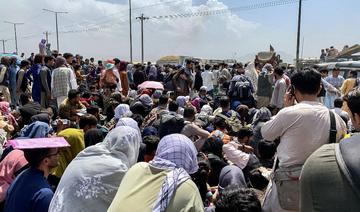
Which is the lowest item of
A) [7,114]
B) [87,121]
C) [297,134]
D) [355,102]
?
[7,114]

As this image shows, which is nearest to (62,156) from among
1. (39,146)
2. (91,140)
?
(91,140)

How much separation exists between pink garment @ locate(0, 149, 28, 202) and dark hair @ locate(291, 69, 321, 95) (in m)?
2.49

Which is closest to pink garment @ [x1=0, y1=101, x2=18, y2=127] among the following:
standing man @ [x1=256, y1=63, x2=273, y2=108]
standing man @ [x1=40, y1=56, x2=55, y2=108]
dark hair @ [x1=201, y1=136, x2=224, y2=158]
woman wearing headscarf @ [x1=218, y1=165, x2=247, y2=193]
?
standing man @ [x1=40, y1=56, x2=55, y2=108]

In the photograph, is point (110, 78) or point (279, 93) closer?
point (279, 93)

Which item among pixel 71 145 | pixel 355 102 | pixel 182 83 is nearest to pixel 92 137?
pixel 71 145

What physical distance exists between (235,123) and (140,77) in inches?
359

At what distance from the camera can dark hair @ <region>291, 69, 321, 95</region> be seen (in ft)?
9.39

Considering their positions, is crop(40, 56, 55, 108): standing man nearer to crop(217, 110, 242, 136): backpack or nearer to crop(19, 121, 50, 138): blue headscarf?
crop(217, 110, 242, 136): backpack

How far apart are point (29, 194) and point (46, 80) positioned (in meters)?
6.62

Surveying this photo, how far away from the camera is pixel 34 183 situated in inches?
110

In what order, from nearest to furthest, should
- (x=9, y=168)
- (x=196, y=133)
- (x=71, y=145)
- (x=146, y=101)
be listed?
1. (x=9, y=168)
2. (x=71, y=145)
3. (x=196, y=133)
4. (x=146, y=101)

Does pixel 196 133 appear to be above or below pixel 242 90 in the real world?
below

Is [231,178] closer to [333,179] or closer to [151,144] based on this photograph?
[151,144]

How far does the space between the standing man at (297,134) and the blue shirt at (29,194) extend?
160cm
